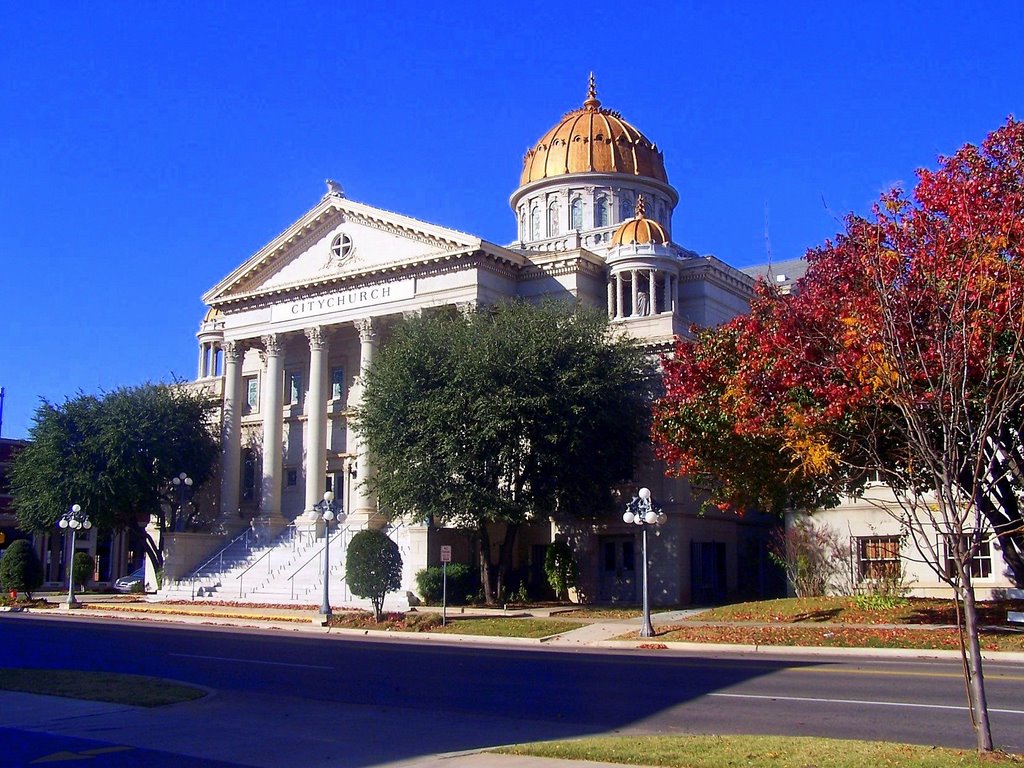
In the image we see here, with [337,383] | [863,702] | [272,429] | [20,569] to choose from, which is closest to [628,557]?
[272,429]

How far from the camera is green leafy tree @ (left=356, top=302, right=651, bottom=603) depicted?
38375 millimetres

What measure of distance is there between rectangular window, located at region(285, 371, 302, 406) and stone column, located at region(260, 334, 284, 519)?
9.00 ft

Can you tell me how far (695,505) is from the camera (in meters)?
44.5

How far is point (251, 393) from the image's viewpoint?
64.6 m

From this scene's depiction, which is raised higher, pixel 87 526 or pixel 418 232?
pixel 418 232

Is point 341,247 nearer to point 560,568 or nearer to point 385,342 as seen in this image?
point 385,342

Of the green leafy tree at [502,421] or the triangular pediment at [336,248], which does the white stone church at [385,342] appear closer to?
the triangular pediment at [336,248]

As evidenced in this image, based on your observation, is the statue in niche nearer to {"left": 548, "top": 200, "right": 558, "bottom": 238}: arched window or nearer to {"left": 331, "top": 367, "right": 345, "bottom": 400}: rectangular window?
{"left": 548, "top": 200, "right": 558, "bottom": 238}: arched window

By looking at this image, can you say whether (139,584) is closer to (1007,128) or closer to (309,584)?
(309,584)

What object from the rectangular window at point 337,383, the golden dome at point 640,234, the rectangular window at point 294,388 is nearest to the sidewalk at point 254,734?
the golden dome at point 640,234

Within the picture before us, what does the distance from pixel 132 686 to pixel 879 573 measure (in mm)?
28591

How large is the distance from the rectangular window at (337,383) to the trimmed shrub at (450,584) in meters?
17.7

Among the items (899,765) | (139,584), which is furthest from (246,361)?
(899,765)

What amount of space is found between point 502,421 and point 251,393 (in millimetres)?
30882
